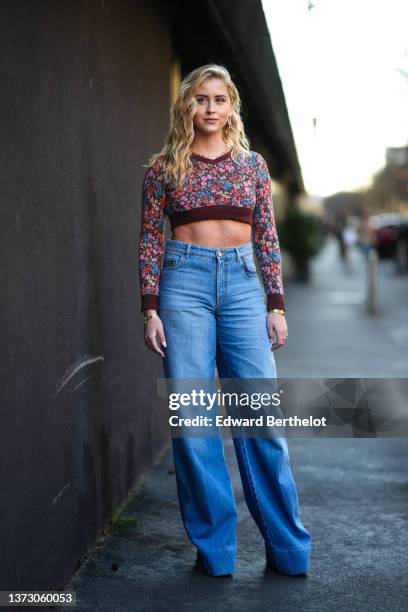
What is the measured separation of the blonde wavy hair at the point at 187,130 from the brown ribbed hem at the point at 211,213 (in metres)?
0.12

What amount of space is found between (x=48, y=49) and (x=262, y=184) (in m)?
0.98

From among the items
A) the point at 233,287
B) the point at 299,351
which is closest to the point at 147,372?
the point at 233,287

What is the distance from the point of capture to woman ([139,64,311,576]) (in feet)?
12.2

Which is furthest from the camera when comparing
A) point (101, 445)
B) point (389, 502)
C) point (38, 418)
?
point (389, 502)

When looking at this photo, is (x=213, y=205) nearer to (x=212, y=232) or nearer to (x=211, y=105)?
(x=212, y=232)

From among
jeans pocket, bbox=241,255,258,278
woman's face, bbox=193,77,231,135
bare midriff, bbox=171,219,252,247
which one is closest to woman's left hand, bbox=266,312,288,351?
jeans pocket, bbox=241,255,258,278

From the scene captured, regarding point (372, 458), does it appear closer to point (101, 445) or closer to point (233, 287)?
point (101, 445)

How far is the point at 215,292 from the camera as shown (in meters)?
3.73

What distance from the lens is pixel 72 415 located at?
3.90 m

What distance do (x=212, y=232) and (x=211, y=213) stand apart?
2.9 inches

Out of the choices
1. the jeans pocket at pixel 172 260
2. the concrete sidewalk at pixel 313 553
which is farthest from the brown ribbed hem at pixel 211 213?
the concrete sidewalk at pixel 313 553

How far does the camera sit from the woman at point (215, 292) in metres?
3.73

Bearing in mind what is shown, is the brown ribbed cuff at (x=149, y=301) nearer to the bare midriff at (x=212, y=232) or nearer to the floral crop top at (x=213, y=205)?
the floral crop top at (x=213, y=205)

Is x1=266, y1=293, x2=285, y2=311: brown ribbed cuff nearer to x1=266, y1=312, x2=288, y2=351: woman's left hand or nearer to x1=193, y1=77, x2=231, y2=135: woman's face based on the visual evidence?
x1=266, y1=312, x2=288, y2=351: woman's left hand
